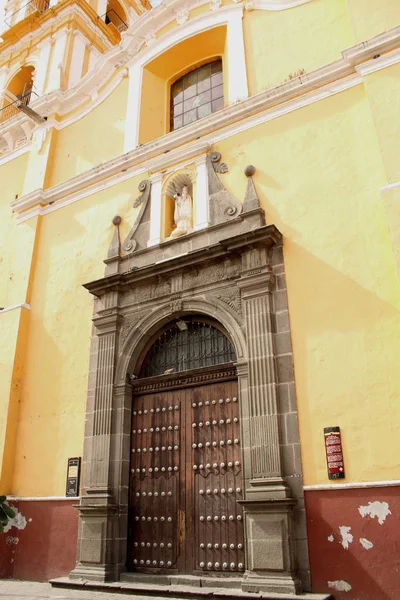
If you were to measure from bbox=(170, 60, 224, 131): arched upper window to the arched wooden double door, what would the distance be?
16.9 feet

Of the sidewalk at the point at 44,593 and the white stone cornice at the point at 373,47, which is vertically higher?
A: the white stone cornice at the point at 373,47

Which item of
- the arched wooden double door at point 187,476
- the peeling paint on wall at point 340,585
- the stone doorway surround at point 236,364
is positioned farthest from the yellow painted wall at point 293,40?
the peeling paint on wall at point 340,585

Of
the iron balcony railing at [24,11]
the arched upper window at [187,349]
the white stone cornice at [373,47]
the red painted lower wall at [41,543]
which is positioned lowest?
the red painted lower wall at [41,543]

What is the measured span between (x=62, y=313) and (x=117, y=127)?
3.78 m

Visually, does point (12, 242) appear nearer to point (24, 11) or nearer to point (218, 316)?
point (218, 316)

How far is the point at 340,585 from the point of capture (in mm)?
5188

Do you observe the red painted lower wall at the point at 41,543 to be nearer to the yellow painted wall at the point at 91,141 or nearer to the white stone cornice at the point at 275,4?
the yellow painted wall at the point at 91,141

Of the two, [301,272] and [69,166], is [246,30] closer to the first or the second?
[69,166]

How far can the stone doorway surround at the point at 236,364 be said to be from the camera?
5.60 metres

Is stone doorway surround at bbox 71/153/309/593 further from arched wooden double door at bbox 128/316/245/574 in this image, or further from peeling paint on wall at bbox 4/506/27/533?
peeling paint on wall at bbox 4/506/27/533

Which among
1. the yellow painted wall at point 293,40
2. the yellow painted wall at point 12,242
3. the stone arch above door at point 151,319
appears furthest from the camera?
the yellow painted wall at point 12,242

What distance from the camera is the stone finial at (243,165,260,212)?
7.37 m

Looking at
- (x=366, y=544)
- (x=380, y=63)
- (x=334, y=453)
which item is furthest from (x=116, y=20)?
(x=366, y=544)

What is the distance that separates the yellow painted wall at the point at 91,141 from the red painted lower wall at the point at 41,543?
6000 millimetres
